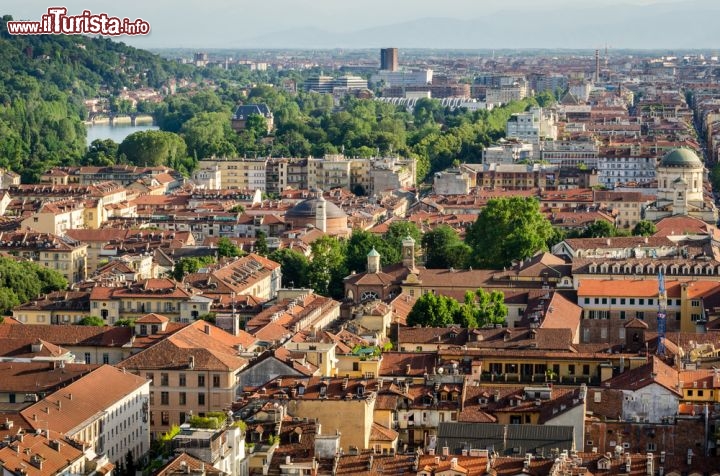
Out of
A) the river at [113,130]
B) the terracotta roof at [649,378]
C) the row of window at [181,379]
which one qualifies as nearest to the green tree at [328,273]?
the row of window at [181,379]

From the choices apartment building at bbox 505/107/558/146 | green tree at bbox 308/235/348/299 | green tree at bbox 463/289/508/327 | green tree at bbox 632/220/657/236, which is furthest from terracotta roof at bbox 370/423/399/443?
apartment building at bbox 505/107/558/146

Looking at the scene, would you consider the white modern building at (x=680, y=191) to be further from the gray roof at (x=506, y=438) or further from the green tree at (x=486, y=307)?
the gray roof at (x=506, y=438)

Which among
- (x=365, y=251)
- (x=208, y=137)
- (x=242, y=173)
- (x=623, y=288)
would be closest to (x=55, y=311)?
(x=365, y=251)

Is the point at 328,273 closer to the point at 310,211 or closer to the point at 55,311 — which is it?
the point at 55,311

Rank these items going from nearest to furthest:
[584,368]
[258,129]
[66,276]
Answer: [584,368] < [66,276] < [258,129]

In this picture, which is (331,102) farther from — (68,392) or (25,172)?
(68,392)

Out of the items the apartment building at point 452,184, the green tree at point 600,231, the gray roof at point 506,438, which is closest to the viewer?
the gray roof at point 506,438

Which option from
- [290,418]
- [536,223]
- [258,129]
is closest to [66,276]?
[536,223]
